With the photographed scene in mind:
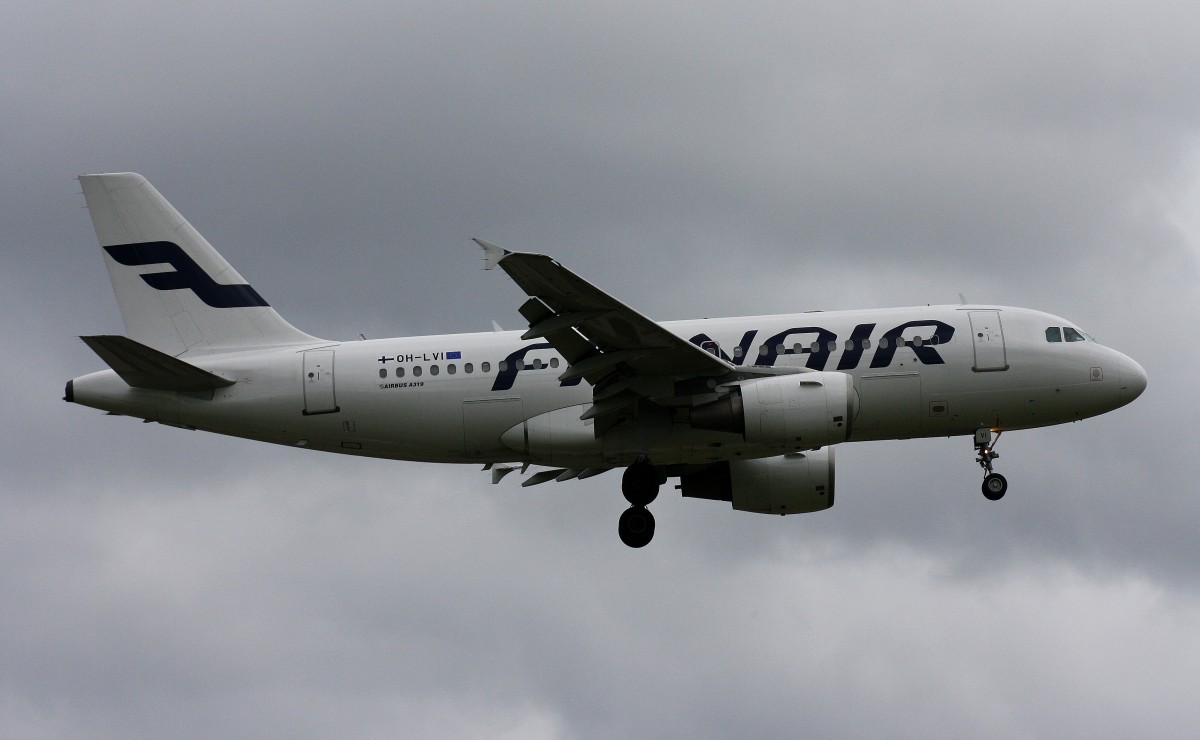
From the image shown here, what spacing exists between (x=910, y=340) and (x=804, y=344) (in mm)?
2590

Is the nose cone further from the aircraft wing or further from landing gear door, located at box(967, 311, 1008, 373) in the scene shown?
the aircraft wing

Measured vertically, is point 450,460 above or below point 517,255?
below

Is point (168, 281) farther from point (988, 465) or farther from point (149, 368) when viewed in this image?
point (988, 465)

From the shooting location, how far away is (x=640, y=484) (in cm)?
3650

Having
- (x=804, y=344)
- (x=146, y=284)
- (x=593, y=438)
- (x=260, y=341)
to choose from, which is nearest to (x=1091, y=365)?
(x=804, y=344)

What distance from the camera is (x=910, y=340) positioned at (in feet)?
116

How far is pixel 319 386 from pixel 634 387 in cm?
797

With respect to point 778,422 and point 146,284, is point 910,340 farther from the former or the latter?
point 146,284

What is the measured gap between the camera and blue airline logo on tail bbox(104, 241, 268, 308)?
38094mm

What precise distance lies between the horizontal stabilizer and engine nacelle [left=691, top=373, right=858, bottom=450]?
12.6 m

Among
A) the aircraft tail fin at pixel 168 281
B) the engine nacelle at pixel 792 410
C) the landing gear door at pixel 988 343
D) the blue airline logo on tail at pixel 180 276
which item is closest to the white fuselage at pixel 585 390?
the landing gear door at pixel 988 343

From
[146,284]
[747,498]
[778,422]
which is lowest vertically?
[747,498]

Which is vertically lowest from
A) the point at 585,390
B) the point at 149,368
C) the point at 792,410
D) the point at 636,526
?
the point at 636,526

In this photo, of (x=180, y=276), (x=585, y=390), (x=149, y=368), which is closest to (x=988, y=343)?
(x=585, y=390)
